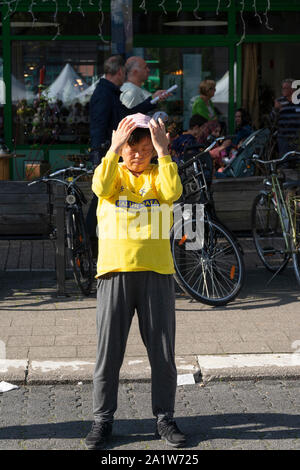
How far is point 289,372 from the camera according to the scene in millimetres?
5566

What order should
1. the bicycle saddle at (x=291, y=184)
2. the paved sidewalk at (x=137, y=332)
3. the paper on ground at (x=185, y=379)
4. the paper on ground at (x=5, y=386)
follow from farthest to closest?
the bicycle saddle at (x=291, y=184), the paved sidewalk at (x=137, y=332), the paper on ground at (x=185, y=379), the paper on ground at (x=5, y=386)

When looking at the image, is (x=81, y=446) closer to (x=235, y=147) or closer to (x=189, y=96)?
(x=235, y=147)

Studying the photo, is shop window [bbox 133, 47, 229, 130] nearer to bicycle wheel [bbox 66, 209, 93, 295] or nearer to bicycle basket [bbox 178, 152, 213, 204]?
bicycle basket [bbox 178, 152, 213, 204]

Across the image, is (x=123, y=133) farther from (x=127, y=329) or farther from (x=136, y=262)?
(x=127, y=329)

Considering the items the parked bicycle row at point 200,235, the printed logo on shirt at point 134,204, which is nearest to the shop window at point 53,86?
the parked bicycle row at point 200,235

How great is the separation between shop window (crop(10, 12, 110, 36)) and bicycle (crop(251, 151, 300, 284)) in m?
6.22

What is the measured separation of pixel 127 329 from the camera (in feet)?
14.5

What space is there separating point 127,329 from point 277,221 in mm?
4409

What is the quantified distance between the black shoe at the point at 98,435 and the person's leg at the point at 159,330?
0.28 meters

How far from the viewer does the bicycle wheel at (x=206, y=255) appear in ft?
23.7

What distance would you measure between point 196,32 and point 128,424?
10339mm

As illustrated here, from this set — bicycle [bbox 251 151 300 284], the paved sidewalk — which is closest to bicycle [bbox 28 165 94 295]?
the paved sidewalk

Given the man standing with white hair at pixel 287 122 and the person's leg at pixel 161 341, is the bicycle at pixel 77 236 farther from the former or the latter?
the man standing with white hair at pixel 287 122

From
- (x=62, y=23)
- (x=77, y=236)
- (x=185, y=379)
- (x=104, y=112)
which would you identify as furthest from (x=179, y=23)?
(x=185, y=379)
